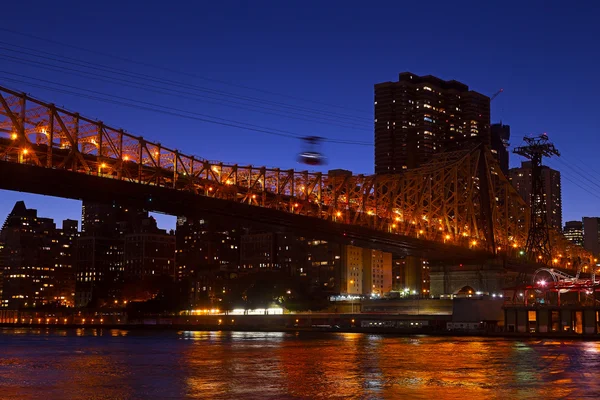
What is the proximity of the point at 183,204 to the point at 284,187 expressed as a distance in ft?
75.7

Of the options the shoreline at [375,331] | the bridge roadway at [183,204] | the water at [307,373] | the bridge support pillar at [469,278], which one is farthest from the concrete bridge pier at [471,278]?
the water at [307,373]

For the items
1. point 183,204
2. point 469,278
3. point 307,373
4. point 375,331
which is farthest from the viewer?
point 469,278

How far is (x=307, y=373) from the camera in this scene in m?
55.9

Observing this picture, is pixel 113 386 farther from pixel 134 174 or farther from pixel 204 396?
pixel 134 174

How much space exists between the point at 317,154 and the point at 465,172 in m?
85.6

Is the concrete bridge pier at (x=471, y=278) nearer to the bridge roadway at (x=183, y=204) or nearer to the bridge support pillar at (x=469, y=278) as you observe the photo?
the bridge support pillar at (x=469, y=278)

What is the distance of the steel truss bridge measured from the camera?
82.6 metres

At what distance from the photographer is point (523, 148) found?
131500mm

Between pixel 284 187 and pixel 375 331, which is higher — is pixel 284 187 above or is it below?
above

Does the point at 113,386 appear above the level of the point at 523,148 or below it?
below

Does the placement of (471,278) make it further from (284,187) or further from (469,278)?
(284,187)

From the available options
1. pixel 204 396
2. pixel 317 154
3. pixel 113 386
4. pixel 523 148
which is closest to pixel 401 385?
pixel 204 396

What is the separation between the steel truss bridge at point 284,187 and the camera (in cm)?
8262

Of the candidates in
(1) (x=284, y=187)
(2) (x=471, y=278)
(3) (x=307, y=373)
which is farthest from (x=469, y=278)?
(3) (x=307, y=373)
